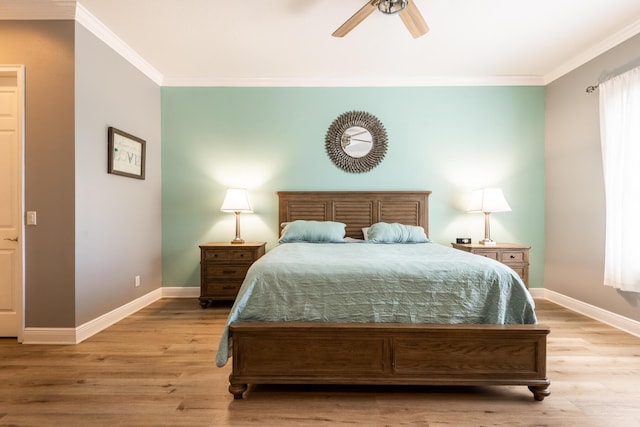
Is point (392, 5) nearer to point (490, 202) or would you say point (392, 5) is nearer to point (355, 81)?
point (355, 81)

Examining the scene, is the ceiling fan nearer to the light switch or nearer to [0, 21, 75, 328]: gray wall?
[0, 21, 75, 328]: gray wall

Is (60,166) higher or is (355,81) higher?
(355,81)

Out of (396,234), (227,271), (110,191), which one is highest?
(110,191)

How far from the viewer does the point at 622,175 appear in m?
2.95

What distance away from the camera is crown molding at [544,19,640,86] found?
9.69 ft

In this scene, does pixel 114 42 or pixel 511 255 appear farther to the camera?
pixel 511 255

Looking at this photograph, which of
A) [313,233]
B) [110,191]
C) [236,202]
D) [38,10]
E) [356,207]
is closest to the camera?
[38,10]

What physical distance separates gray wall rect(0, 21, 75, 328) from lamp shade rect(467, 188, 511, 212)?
4.07 meters

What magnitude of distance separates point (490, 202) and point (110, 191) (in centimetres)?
404

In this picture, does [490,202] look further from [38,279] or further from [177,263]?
[38,279]

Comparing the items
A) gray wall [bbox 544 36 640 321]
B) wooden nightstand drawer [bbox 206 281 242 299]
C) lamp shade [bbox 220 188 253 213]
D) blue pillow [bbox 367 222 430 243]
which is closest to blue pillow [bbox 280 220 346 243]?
blue pillow [bbox 367 222 430 243]

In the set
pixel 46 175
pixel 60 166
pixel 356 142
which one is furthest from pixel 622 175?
pixel 46 175

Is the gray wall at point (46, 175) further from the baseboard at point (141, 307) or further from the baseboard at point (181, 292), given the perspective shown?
the baseboard at point (181, 292)

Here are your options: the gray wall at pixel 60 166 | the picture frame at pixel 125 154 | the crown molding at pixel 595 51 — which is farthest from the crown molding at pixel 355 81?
the gray wall at pixel 60 166
